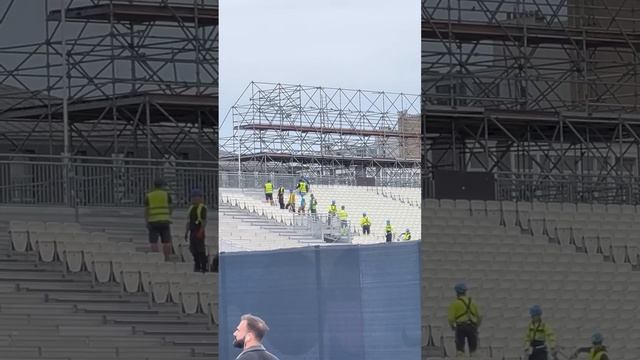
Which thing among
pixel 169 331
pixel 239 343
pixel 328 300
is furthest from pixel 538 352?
pixel 239 343

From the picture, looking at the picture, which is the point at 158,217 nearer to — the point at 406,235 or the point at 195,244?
the point at 195,244

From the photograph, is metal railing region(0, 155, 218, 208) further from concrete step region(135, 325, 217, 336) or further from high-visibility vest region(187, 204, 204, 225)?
concrete step region(135, 325, 217, 336)

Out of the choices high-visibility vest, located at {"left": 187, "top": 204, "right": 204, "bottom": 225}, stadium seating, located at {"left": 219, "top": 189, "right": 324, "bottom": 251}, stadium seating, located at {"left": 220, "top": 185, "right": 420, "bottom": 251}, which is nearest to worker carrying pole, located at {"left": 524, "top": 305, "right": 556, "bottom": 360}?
high-visibility vest, located at {"left": 187, "top": 204, "right": 204, "bottom": 225}

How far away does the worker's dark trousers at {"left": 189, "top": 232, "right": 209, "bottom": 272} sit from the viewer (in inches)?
364

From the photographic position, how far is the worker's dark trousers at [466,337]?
10086mm

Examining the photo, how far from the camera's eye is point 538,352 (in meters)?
10.8

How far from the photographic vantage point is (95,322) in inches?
350

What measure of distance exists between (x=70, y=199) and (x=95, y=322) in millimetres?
927

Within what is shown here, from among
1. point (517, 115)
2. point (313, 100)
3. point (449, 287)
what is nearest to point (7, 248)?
point (449, 287)

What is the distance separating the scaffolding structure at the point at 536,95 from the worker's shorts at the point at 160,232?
133 inches

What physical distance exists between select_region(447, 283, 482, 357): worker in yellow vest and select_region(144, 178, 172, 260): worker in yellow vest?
1.93m

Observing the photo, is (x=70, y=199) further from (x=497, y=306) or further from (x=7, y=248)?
(x=497, y=306)

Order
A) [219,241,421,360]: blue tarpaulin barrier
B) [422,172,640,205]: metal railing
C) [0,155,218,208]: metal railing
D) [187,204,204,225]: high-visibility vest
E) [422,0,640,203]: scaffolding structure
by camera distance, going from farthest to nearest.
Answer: [422,0,640,203]: scaffolding structure, [422,172,640,205]: metal railing, [0,155,218,208]: metal railing, [187,204,204,225]: high-visibility vest, [219,241,421,360]: blue tarpaulin barrier

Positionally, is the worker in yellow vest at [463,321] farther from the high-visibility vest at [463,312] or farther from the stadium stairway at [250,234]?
the stadium stairway at [250,234]
